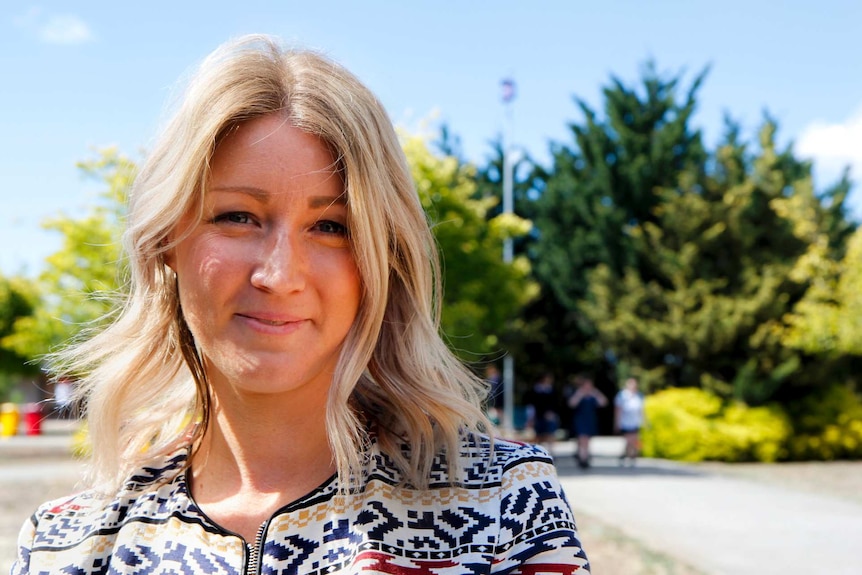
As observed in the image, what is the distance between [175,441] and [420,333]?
532 mm

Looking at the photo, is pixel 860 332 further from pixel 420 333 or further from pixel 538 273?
pixel 420 333

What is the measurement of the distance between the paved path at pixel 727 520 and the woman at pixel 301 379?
20.8 feet

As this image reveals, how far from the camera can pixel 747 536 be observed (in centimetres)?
912

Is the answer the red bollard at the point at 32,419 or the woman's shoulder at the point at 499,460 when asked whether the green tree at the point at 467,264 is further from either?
the woman's shoulder at the point at 499,460

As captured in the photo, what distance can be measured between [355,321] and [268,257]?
0.72ft

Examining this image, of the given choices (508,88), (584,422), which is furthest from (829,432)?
(508,88)

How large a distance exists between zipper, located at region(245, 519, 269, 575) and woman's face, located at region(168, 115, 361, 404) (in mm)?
235

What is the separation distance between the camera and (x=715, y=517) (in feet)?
34.2

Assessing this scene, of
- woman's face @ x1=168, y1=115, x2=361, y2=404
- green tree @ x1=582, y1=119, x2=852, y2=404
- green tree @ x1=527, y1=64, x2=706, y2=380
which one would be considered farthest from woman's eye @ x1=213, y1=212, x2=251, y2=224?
green tree @ x1=527, y1=64, x2=706, y2=380

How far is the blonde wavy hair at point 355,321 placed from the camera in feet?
5.11

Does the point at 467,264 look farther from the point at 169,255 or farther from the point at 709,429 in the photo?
the point at 169,255

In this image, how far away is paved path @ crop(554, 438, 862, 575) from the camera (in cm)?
791

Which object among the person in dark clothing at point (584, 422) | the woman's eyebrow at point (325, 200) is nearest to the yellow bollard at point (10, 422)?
→ the person in dark clothing at point (584, 422)

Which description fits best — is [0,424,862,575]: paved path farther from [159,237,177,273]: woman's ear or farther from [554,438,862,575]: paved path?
[159,237,177,273]: woman's ear
